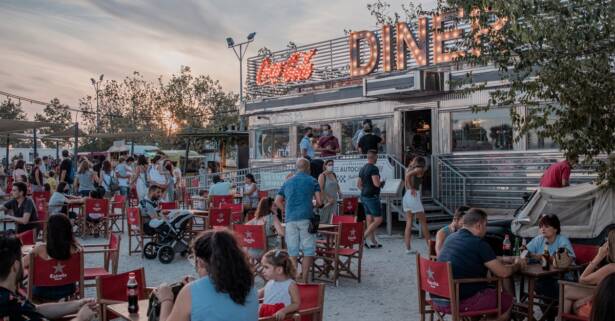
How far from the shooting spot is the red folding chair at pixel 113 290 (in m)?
4.54

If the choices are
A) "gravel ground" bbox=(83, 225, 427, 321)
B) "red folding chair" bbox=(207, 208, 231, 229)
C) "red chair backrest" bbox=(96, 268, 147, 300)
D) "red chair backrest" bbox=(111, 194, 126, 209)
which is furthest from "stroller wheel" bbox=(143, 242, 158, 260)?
"red chair backrest" bbox=(96, 268, 147, 300)

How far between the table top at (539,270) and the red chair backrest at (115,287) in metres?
3.48

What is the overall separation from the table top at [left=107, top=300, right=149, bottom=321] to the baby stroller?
5.77 meters

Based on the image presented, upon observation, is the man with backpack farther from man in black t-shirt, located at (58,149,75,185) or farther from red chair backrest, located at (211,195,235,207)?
red chair backrest, located at (211,195,235,207)

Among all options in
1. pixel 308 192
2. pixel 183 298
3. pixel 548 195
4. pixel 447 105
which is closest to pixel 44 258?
pixel 183 298

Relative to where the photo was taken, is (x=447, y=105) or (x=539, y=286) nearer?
(x=539, y=286)

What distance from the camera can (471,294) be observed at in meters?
5.27

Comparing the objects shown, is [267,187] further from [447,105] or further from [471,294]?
[471,294]

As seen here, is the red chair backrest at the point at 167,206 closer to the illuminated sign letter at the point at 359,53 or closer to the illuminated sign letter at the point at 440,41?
the illuminated sign letter at the point at 359,53

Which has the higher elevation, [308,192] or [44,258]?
[308,192]

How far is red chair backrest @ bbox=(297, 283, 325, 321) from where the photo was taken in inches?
171

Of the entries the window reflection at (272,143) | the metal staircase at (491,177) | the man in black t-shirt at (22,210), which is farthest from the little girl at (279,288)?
the window reflection at (272,143)

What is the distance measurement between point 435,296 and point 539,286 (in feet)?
5.26

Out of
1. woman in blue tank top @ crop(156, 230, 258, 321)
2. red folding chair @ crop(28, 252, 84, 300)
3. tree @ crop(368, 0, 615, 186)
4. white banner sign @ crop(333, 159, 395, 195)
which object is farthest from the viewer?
white banner sign @ crop(333, 159, 395, 195)
